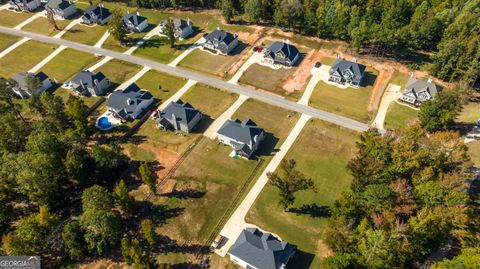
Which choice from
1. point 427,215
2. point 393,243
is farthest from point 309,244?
point 427,215

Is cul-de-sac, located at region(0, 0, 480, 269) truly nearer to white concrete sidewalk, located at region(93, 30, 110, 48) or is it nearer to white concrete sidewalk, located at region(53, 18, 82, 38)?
white concrete sidewalk, located at region(53, 18, 82, 38)

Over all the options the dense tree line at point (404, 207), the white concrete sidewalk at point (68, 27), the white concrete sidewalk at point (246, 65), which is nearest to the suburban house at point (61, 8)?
the white concrete sidewalk at point (68, 27)

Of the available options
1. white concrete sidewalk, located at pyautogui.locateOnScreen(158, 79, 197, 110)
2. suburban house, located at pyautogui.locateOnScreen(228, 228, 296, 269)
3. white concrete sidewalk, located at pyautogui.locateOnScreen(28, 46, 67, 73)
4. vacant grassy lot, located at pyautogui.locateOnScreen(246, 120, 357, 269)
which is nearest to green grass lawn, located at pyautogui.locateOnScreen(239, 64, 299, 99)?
white concrete sidewalk, located at pyautogui.locateOnScreen(158, 79, 197, 110)

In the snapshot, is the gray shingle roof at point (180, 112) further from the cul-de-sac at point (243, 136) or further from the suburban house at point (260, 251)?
the suburban house at point (260, 251)

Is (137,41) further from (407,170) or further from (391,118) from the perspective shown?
(407,170)

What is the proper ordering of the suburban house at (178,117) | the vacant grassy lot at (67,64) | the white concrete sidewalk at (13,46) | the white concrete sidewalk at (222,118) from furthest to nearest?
the white concrete sidewalk at (13,46), the vacant grassy lot at (67,64), the white concrete sidewalk at (222,118), the suburban house at (178,117)

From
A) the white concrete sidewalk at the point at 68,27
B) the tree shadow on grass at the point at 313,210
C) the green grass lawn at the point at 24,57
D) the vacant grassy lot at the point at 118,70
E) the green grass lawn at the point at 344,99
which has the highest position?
the white concrete sidewalk at the point at 68,27
